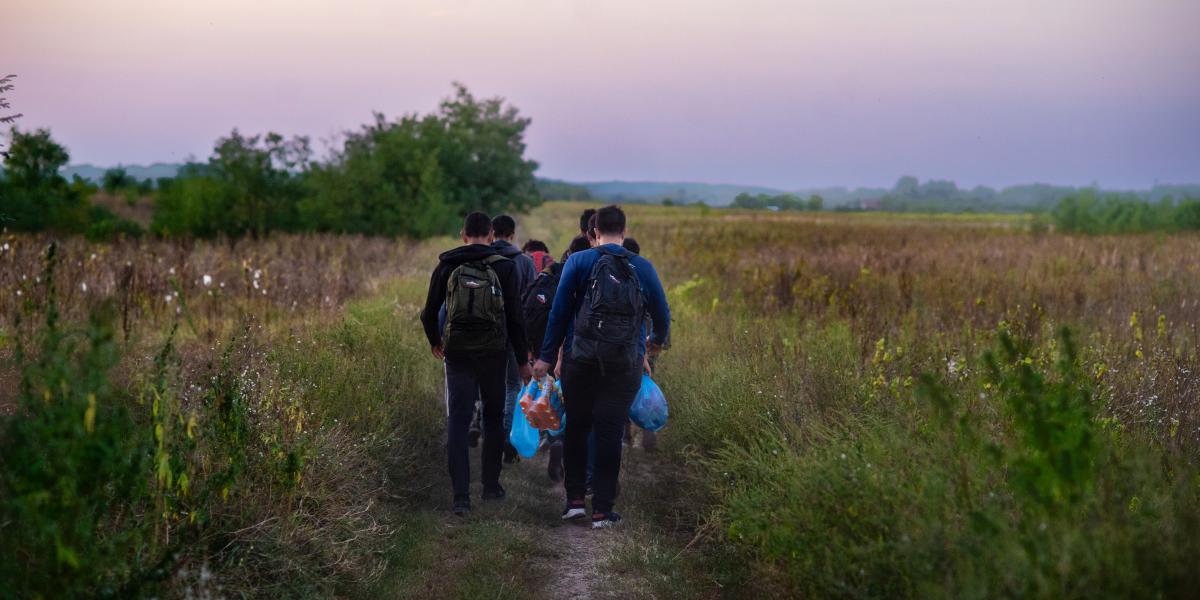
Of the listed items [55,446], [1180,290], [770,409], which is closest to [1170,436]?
[770,409]

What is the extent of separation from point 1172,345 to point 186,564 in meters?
8.23

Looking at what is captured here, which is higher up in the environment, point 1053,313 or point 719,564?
point 1053,313

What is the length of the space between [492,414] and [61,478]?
3.63 meters

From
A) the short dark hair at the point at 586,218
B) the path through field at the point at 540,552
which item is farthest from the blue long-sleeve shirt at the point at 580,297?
the short dark hair at the point at 586,218

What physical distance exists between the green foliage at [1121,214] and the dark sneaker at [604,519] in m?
40.7

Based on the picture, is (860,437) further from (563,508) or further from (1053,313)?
(1053,313)

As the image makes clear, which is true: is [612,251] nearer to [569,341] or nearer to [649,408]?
[569,341]

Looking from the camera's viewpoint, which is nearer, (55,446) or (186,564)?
(55,446)

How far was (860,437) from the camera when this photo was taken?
507 cm

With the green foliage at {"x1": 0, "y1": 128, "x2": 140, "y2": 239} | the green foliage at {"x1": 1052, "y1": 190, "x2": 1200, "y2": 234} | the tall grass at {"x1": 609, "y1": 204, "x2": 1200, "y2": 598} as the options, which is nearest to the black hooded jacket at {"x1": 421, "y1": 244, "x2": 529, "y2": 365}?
the tall grass at {"x1": 609, "y1": 204, "x2": 1200, "y2": 598}

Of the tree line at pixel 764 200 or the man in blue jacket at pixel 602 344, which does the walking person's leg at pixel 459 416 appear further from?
the tree line at pixel 764 200

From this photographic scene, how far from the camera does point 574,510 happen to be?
20.3ft

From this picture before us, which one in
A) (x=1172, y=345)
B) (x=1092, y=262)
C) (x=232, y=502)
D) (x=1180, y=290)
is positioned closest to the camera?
(x=232, y=502)

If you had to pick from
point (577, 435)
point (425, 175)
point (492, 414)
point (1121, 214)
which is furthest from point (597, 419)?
point (1121, 214)
